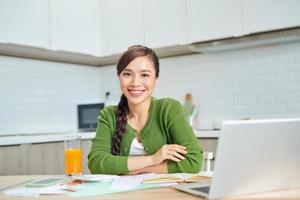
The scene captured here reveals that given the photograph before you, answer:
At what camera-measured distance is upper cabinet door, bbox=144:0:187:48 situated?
346cm

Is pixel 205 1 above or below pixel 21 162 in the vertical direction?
above

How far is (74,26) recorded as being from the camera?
148 inches

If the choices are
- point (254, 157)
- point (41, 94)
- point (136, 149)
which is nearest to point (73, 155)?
point (136, 149)

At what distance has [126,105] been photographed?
2.03 metres

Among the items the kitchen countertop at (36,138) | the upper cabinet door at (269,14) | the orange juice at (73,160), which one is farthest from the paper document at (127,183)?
the upper cabinet door at (269,14)

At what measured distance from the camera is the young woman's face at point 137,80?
188cm

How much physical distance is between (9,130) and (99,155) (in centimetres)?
205

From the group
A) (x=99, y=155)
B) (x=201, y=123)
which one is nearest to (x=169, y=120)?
(x=99, y=155)

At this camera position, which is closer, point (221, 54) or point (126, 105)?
point (126, 105)

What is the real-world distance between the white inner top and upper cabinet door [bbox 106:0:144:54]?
187 centimetres

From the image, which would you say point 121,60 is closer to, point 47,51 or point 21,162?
point 21,162

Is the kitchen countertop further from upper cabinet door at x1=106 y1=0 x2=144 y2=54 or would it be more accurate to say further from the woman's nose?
the woman's nose

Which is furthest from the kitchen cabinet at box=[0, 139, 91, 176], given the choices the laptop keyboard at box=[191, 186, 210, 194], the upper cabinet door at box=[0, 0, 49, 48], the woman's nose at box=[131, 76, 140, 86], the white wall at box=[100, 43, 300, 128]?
the laptop keyboard at box=[191, 186, 210, 194]

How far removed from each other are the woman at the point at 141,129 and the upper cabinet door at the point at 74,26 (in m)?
1.77
